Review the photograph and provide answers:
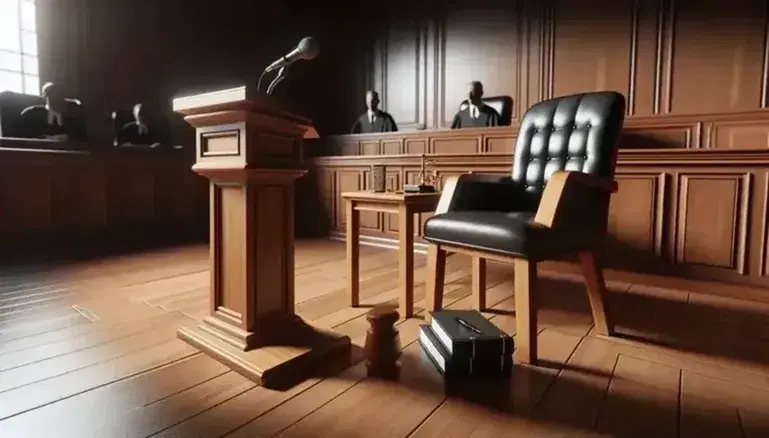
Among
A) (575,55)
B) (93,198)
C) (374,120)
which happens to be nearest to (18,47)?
(93,198)

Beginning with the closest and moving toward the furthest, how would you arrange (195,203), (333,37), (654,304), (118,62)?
(654,304) → (195,203) → (118,62) → (333,37)

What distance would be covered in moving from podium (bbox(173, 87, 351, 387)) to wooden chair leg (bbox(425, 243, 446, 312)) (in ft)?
1.44

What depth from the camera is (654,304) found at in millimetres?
2166

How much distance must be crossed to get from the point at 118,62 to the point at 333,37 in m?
2.67

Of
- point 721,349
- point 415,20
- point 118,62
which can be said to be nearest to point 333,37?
point 415,20

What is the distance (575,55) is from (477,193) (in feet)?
12.2

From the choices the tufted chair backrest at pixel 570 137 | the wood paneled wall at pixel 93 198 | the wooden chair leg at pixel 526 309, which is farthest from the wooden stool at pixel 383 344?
the wood paneled wall at pixel 93 198

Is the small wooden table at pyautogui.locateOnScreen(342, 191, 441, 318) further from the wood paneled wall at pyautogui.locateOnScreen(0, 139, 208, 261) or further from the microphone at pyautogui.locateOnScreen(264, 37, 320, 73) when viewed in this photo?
the wood paneled wall at pyautogui.locateOnScreen(0, 139, 208, 261)

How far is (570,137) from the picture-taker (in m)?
1.91

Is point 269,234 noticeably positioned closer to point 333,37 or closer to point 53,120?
point 53,120

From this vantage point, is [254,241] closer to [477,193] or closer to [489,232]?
[489,232]

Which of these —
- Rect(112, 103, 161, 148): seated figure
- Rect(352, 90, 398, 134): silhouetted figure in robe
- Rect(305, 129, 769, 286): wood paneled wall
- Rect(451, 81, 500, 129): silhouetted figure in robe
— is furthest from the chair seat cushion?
Rect(352, 90, 398, 134): silhouetted figure in robe

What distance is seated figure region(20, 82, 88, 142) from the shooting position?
3.56m

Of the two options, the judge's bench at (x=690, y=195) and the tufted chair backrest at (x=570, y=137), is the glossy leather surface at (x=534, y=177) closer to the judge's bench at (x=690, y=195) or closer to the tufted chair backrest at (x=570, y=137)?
the tufted chair backrest at (x=570, y=137)
